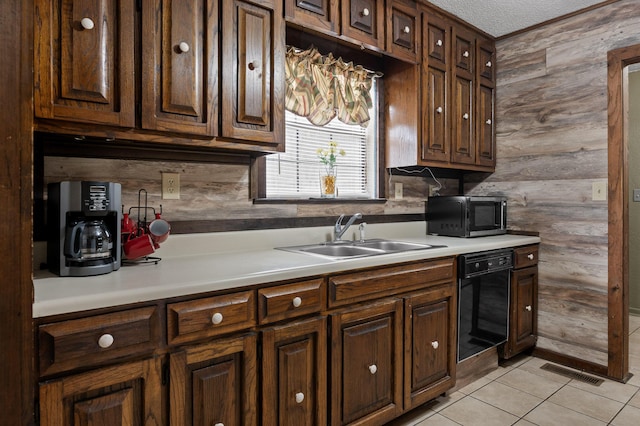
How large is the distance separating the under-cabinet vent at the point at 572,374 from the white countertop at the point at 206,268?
950mm

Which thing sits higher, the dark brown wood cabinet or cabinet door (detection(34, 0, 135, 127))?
cabinet door (detection(34, 0, 135, 127))

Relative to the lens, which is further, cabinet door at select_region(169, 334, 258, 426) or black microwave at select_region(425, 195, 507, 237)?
black microwave at select_region(425, 195, 507, 237)

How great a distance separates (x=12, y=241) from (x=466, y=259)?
2082 millimetres

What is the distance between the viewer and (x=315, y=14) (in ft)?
6.44

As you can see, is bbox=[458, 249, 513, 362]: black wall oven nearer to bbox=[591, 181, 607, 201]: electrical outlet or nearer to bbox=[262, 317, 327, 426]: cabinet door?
bbox=[591, 181, 607, 201]: electrical outlet

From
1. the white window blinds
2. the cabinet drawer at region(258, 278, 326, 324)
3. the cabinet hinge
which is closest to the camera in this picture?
the cabinet hinge

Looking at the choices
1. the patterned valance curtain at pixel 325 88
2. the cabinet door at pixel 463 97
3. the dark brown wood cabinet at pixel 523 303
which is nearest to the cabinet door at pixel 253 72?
the patterned valance curtain at pixel 325 88

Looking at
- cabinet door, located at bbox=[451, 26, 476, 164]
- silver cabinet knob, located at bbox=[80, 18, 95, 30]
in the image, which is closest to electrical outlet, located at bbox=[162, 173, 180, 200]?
silver cabinet knob, located at bbox=[80, 18, 95, 30]

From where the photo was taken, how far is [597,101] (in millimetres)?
2576

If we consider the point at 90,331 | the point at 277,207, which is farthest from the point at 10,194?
the point at 277,207

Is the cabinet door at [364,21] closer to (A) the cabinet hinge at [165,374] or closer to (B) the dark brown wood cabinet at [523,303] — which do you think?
(B) the dark brown wood cabinet at [523,303]

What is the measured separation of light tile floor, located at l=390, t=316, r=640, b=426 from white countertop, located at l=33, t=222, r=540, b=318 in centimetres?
86

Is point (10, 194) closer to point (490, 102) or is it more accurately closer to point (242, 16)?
point (242, 16)

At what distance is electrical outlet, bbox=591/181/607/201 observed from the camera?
8.35ft
